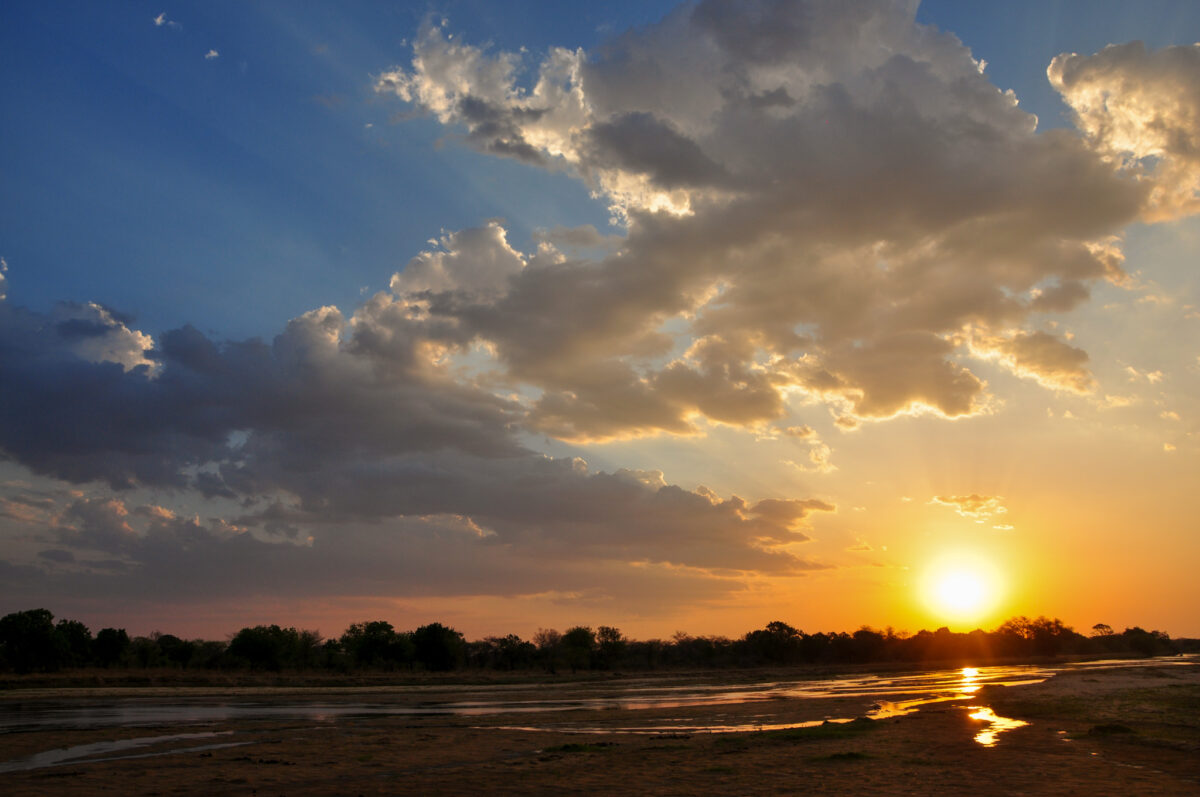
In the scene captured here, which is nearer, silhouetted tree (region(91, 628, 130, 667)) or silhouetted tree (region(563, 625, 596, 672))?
silhouetted tree (region(91, 628, 130, 667))

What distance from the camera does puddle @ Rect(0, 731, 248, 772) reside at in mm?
23641

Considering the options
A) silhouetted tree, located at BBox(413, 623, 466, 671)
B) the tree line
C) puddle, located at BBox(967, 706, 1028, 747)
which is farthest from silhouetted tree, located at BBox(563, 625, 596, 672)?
puddle, located at BBox(967, 706, 1028, 747)

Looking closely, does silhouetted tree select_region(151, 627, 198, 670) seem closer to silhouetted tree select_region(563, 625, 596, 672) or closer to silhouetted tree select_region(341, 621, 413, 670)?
silhouetted tree select_region(341, 621, 413, 670)

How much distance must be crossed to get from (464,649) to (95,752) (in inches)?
4598

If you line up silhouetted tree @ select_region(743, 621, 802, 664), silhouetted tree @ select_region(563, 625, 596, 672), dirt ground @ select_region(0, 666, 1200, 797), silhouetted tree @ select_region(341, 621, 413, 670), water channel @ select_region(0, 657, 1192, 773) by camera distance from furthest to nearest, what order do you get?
silhouetted tree @ select_region(743, 621, 802, 664)
silhouetted tree @ select_region(563, 625, 596, 672)
silhouetted tree @ select_region(341, 621, 413, 670)
water channel @ select_region(0, 657, 1192, 773)
dirt ground @ select_region(0, 666, 1200, 797)

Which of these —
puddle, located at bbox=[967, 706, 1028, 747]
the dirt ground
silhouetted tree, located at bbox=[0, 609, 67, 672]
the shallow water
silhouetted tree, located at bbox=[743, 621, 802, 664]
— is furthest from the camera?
silhouetted tree, located at bbox=[743, 621, 802, 664]

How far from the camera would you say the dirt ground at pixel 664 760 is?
18938 millimetres

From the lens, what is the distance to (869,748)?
25.4 m

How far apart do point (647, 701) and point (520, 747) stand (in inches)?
1256

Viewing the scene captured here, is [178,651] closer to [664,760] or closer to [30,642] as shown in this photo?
[30,642]

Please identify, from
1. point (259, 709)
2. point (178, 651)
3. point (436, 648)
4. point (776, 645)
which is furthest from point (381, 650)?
point (776, 645)

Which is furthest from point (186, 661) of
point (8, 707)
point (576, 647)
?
point (8, 707)

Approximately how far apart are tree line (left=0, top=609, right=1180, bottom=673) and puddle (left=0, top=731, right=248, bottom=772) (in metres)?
83.5

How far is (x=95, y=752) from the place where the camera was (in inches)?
1049
